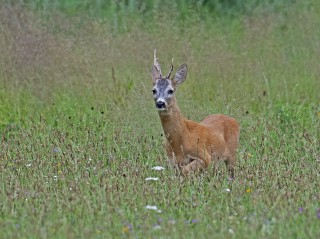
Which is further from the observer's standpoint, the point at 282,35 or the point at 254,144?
the point at 282,35

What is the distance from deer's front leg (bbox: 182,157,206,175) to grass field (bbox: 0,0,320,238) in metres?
0.18

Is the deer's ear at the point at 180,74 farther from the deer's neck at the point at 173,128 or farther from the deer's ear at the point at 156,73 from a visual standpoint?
the deer's neck at the point at 173,128

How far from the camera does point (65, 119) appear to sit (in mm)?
9758

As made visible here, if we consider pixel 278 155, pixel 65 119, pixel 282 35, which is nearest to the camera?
pixel 278 155

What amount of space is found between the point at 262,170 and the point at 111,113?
263 centimetres

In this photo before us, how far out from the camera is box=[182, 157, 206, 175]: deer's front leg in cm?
753

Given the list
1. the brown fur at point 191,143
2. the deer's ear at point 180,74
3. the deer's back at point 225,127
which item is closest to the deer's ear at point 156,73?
the deer's ear at point 180,74

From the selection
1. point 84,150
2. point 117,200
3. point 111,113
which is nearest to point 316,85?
point 111,113

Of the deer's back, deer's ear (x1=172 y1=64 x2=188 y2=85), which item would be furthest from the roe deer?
the deer's back

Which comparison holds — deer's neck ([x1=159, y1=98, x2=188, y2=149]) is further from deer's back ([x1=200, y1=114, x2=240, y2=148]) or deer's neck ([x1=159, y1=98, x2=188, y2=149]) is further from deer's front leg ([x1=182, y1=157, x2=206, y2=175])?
deer's back ([x1=200, y1=114, x2=240, y2=148])

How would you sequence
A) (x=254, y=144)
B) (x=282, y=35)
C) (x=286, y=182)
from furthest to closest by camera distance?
(x=282, y=35), (x=254, y=144), (x=286, y=182)

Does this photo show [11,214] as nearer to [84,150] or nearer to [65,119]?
[84,150]

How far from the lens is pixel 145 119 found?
9234 mm

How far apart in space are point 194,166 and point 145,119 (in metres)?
1.68
